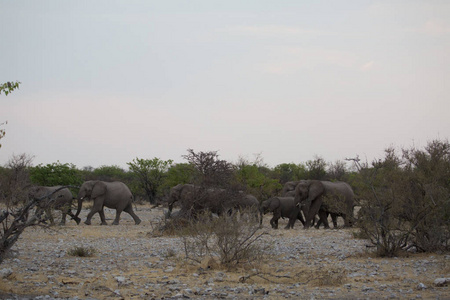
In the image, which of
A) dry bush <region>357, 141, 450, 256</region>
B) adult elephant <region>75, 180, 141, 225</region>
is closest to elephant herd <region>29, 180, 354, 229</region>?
adult elephant <region>75, 180, 141, 225</region>

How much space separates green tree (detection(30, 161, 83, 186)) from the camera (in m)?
39.8

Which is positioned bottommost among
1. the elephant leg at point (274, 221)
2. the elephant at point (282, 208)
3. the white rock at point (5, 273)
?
the white rock at point (5, 273)

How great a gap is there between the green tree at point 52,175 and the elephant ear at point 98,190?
1481 cm

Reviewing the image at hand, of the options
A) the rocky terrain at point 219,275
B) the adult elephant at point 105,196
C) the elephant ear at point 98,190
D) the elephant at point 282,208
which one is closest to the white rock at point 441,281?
the rocky terrain at point 219,275

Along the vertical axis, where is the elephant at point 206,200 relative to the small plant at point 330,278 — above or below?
above

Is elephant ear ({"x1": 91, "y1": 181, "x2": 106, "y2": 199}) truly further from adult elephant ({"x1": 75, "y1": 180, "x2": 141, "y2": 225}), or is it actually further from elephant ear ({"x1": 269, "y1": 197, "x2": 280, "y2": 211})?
elephant ear ({"x1": 269, "y1": 197, "x2": 280, "y2": 211})

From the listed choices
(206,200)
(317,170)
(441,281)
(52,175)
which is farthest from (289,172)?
(441,281)

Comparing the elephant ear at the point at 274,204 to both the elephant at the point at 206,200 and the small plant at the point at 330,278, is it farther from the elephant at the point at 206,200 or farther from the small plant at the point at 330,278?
the small plant at the point at 330,278

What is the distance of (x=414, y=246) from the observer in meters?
13.6

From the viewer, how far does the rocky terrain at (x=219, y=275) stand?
362 inches

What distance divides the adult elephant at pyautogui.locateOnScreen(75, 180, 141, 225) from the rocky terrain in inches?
400

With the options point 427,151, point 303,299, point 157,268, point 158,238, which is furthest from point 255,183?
point 303,299

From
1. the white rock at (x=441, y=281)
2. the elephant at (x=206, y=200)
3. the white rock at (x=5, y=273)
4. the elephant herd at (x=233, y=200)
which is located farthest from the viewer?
the elephant herd at (x=233, y=200)

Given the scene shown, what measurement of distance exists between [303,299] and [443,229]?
588 centimetres
